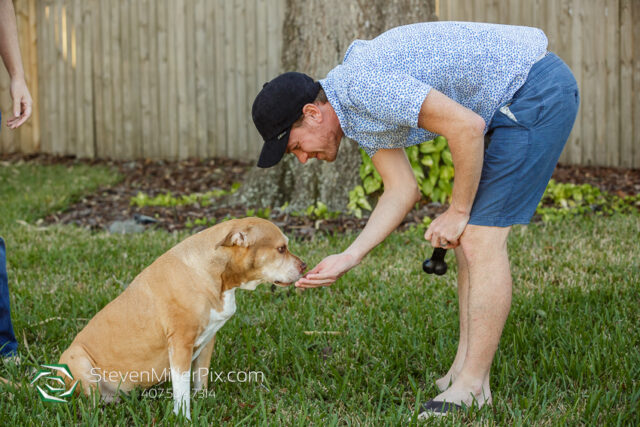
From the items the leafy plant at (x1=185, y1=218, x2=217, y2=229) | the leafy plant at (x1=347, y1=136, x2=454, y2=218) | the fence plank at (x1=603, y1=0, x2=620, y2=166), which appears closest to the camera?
the leafy plant at (x1=185, y1=218, x2=217, y2=229)

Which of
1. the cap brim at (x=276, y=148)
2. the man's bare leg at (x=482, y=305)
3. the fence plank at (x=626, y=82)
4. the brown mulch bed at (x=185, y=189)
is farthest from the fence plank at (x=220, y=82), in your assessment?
the man's bare leg at (x=482, y=305)

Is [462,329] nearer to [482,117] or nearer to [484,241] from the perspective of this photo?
[484,241]

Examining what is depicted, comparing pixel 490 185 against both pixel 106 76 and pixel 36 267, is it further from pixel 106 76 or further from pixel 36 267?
pixel 106 76

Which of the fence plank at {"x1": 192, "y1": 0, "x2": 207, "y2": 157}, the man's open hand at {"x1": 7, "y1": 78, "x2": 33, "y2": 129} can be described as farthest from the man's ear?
the fence plank at {"x1": 192, "y1": 0, "x2": 207, "y2": 157}

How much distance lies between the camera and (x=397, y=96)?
2.76m

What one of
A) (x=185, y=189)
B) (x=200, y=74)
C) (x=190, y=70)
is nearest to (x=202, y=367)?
(x=185, y=189)

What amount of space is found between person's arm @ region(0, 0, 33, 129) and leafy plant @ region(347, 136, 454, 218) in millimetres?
3569

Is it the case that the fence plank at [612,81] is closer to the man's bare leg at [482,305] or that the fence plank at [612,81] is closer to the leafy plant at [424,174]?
the leafy plant at [424,174]

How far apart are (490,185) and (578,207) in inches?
173

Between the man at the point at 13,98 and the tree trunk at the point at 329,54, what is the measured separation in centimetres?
358

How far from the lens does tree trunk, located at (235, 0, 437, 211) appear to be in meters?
7.04

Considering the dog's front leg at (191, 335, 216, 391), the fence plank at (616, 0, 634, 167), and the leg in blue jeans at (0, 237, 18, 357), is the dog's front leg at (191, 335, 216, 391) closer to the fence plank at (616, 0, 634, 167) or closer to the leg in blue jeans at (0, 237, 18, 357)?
the leg in blue jeans at (0, 237, 18, 357)

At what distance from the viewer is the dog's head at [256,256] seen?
3.20 metres

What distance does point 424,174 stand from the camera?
24.0 feet
